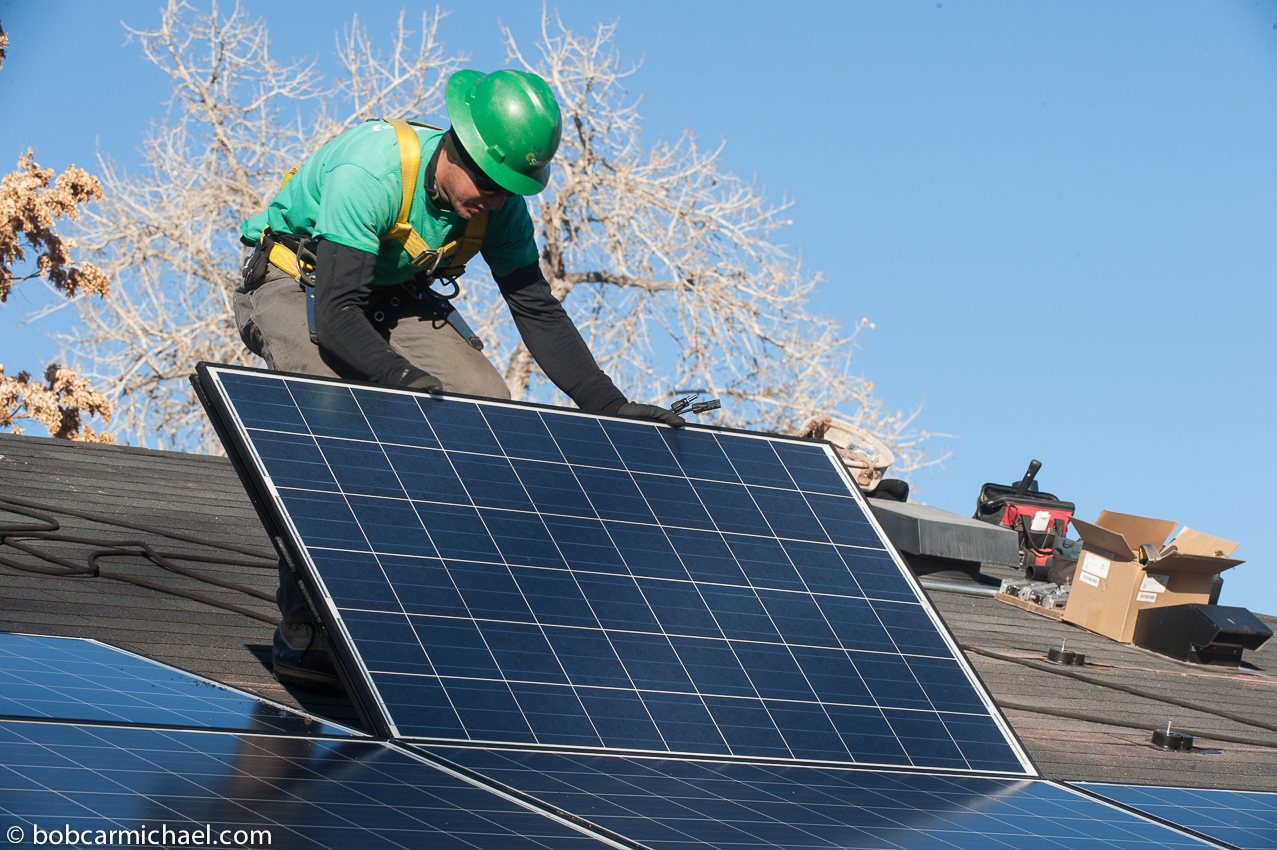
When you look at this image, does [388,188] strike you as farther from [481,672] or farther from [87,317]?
[87,317]

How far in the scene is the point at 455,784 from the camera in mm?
2797

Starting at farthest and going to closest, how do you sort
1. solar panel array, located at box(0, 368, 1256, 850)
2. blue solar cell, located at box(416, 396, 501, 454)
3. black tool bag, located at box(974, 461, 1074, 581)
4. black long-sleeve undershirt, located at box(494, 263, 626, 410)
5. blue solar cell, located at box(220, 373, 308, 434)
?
black tool bag, located at box(974, 461, 1074, 581), black long-sleeve undershirt, located at box(494, 263, 626, 410), blue solar cell, located at box(416, 396, 501, 454), blue solar cell, located at box(220, 373, 308, 434), solar panel array, located at box(0, 368, 1256, 850)

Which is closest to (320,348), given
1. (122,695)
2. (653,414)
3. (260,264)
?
(260,264)

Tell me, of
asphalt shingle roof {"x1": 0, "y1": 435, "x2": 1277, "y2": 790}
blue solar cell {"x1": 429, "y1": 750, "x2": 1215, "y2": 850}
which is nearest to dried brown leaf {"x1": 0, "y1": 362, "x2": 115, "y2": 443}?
asphalt shingle roof {"x1": 0, "y1": 435, "x2": 1277, "y2": 790}

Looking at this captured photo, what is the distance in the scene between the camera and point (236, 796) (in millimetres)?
2467

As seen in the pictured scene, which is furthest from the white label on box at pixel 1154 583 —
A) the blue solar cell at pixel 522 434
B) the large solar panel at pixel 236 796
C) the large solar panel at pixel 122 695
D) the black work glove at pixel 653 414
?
the large solar panel at pixel 236 796

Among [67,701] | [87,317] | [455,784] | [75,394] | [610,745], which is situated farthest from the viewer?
[87,317]

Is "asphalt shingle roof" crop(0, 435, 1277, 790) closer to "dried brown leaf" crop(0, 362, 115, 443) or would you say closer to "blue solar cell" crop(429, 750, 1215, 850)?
"blue solar cell" crop(429, 750, 1215, 850)

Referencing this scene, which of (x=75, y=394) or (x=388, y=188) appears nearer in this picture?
(x=388, y=188)

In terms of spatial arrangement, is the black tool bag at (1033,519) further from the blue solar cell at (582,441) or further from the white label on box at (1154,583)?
the blue solar cell at (582,441)

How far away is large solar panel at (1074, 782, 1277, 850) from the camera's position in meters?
3.50

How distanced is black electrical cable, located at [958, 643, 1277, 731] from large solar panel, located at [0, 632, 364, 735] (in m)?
4.52

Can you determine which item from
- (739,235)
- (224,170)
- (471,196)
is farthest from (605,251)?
(471,196)

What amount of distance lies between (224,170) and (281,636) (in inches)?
1064
